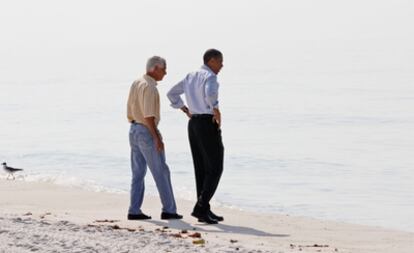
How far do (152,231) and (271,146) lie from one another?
1637cm

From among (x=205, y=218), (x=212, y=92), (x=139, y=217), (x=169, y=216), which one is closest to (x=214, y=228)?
(x=205, y=218)

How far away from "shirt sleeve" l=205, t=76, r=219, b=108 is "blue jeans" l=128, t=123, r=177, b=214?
704 mm

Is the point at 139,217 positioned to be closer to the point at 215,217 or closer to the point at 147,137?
the point at 215,217

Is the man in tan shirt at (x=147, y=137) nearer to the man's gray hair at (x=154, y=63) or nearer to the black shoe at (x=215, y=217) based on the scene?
the man's gray hair at (x=154, y=63)

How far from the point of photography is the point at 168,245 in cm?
887

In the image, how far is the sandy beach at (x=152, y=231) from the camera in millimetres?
8828

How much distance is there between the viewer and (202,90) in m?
10.7

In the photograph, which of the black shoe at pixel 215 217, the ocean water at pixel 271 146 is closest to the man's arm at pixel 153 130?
the black shoe at pixel 215 217

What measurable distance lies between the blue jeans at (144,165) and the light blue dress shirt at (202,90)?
0.53m

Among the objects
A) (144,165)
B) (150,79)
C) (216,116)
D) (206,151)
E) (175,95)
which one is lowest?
(144,165)

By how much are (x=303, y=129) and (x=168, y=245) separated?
22.5 m

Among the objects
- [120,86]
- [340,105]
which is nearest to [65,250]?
[340,105]

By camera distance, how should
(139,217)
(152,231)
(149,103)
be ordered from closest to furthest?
1. (152,231)
2. (149,103)
3. (139,217)

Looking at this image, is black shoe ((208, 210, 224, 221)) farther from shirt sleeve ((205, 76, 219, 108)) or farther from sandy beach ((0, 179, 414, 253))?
shirt sleeve ((205, 76, 219, 108))
